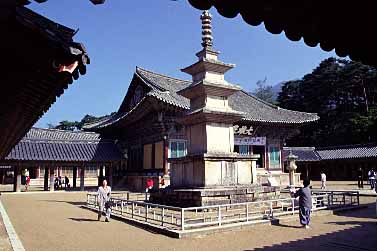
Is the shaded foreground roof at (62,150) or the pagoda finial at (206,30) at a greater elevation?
the pagoda finial at (206,30)

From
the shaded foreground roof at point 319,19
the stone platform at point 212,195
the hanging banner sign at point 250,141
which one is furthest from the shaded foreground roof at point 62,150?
the shaded foreground roof at point 319,19

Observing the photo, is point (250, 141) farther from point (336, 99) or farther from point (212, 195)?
point (336, 99)

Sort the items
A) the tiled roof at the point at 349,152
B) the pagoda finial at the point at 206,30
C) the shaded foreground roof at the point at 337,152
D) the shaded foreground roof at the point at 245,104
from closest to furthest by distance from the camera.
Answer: the pagoda finial at the point at 206,30
the shaded foreground roof at the point at 245,104
the tiled roof at the point at 349,152
the shaded foreground roof at the point at 337,152

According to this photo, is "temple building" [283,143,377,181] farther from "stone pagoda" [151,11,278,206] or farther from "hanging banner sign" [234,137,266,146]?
"stone pagoda" [151,11,278,206]

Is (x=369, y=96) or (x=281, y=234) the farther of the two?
(x=369, y=96)

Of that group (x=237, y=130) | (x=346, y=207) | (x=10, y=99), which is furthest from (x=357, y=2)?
(x=237, y=130)

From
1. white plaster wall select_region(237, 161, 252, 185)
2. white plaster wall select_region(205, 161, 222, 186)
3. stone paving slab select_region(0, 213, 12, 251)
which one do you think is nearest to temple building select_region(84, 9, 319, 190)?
white plaster wall select_region(237, 161, 252, 185)

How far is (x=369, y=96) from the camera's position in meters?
55.7

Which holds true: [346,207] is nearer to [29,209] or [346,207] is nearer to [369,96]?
[29,209]

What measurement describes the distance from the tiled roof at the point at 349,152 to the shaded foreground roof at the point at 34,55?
125 ft

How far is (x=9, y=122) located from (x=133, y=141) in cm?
2524

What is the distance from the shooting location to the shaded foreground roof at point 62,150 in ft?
91.2

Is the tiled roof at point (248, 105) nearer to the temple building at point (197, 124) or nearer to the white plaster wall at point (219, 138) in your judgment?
the temple building at point (197, 124)

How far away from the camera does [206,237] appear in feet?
30.6
